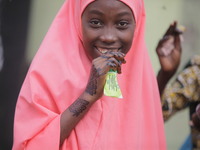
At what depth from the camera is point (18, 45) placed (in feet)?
10.3

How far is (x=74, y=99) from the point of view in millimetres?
2004

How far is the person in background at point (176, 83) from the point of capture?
8.82ft

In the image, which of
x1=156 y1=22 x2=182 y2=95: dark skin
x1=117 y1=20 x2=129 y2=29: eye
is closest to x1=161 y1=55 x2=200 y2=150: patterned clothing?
x1=156 y1=22 x2=182 y2=95: dark skin

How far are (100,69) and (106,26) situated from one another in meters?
0.23

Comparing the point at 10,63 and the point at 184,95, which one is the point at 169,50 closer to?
the point at 184,95

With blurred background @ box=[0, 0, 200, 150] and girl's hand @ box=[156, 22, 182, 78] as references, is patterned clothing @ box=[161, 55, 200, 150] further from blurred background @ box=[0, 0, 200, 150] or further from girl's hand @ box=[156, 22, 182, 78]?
blurred background @ box=[0, 0, 200, 150]

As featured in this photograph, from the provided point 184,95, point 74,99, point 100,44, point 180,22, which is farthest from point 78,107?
point 180,22

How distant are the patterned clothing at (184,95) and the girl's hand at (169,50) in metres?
0.26

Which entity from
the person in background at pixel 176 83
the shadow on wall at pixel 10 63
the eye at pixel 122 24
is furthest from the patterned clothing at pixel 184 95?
the shadow on wall at pixel 10 63

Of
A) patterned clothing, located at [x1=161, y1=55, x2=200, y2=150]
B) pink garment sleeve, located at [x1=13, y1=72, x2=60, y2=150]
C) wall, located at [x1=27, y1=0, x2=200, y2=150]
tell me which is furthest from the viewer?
wall, located at [x1=27, y1=0, x2=200, y2=150]

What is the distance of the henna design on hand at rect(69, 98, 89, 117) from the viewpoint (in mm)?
1901

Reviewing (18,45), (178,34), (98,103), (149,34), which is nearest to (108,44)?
(98,103)

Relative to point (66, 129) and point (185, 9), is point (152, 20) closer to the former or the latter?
point (185, 9)

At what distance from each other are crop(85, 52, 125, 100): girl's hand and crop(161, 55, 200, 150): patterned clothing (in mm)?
1050
